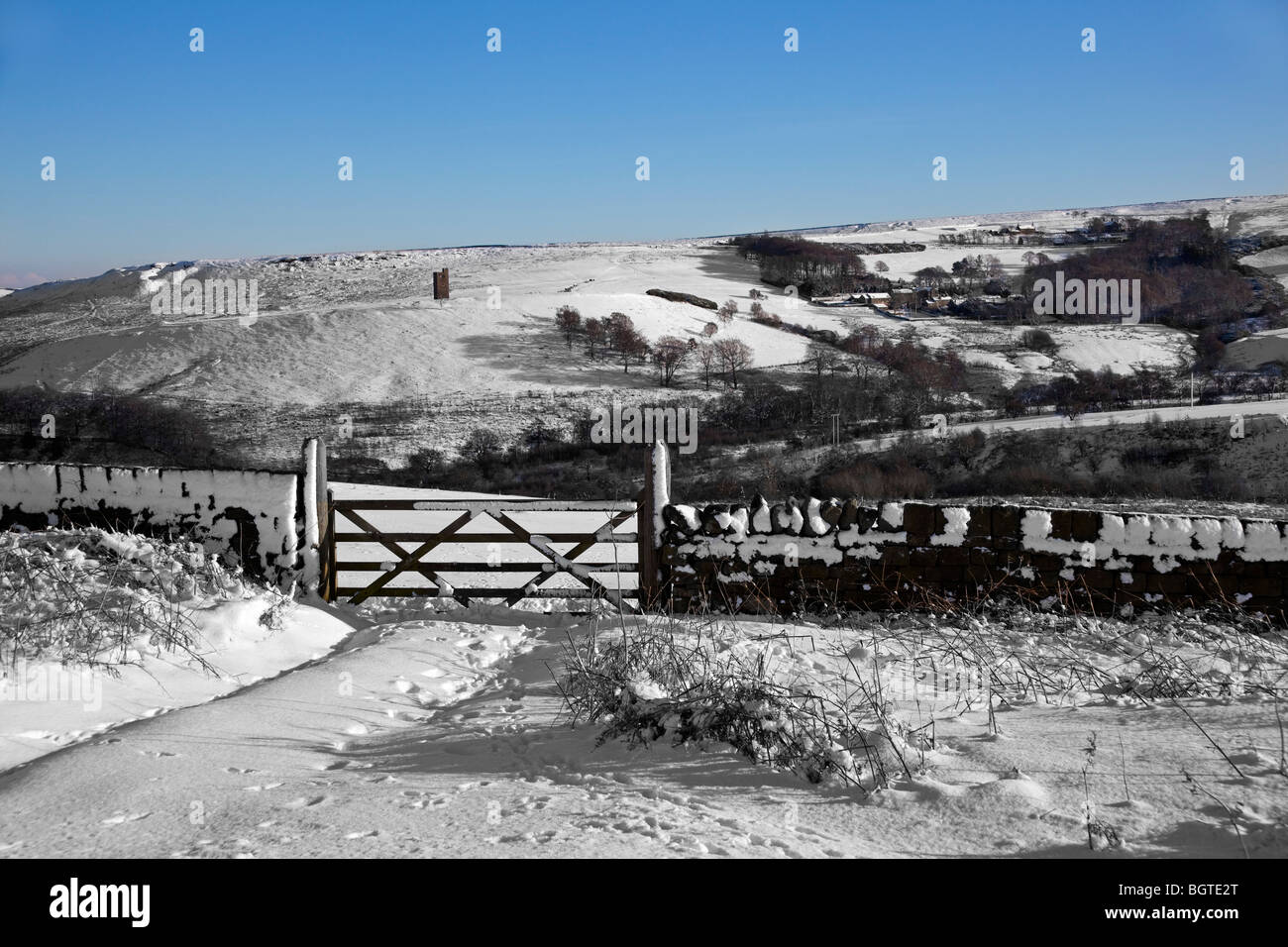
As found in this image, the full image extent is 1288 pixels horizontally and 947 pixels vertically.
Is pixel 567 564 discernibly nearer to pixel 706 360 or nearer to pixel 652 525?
pixel 652 525

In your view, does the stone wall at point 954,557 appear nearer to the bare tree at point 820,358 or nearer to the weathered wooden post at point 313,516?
the weathered wooden post at point 313,516

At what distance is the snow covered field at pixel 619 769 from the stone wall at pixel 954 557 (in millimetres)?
1350

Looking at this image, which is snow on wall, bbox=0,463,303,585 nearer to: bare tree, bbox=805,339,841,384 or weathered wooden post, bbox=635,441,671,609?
weathered wooden post, bbox=635,441,671,609

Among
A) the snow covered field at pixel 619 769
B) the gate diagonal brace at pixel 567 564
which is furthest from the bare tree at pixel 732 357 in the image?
the snow covered field at pixel 619 769

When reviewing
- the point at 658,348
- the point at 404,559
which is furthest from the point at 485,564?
the point at 658,348

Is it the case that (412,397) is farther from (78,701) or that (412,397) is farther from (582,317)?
(78,701)

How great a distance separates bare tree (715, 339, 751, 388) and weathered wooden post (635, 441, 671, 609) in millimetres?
35233

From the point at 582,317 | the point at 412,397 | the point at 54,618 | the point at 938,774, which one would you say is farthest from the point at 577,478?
the point at 582,317

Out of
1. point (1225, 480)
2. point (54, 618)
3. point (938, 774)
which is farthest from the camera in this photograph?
point (1225, 480)

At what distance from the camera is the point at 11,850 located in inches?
131

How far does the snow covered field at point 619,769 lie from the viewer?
3.29 m

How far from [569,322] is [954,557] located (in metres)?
47.0

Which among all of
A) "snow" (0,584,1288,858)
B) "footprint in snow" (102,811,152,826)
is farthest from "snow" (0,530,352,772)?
"footprint in snow" (102,811,152,826)

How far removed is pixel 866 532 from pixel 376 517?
30.4ft
